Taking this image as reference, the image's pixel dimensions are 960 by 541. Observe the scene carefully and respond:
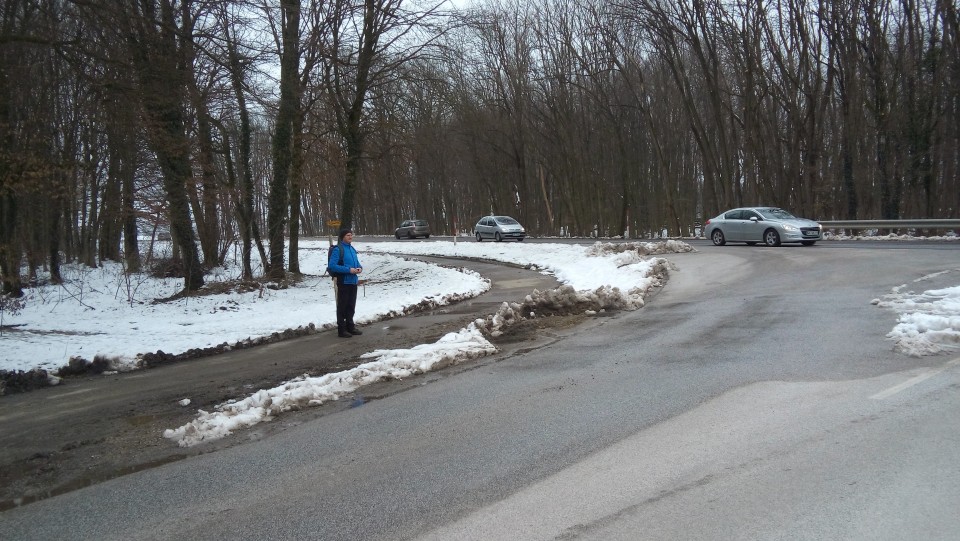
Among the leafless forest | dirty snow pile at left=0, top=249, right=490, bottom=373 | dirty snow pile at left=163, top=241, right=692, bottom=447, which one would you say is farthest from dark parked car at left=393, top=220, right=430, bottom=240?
dirty snow pile at left=0, top=249, right=490, bottom=373

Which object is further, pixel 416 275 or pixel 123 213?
pixel 416 275

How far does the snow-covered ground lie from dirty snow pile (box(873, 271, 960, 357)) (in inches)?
0.6

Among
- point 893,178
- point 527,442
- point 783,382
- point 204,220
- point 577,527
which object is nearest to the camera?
point 577,527

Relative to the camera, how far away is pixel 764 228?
73.9ft

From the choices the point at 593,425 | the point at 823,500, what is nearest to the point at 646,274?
the point at 593,425

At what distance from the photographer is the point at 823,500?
3688 millimetres

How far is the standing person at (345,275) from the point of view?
10320mm

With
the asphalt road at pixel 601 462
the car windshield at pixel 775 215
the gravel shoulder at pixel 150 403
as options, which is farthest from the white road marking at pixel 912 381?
the car windshield at pixel 775 215

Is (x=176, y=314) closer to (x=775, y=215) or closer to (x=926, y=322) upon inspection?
(x=926, y=322)

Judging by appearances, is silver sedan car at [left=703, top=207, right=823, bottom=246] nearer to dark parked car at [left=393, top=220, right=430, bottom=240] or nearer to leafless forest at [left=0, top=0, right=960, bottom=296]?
leafless forest at [left=0, top=0, right=960, bottom=296]

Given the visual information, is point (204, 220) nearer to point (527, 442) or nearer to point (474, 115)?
point (527, 442)

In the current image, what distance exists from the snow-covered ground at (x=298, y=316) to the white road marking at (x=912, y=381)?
0.48m

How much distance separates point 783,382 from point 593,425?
2255mm

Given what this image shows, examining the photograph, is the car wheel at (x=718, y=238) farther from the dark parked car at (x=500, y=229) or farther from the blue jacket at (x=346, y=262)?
the blue jacket at (x=346, y=262)
